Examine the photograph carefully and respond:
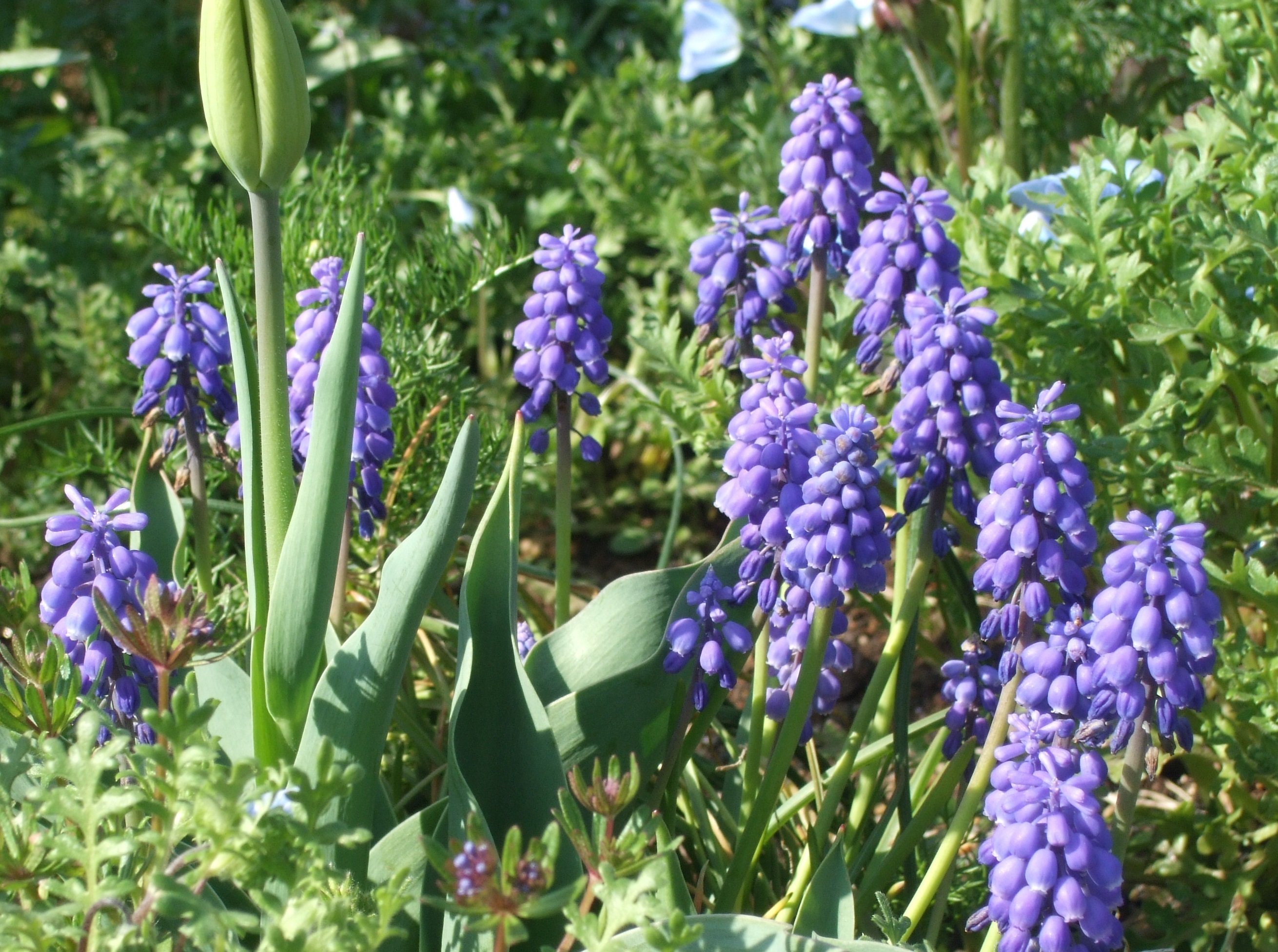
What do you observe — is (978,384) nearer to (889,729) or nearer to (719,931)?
(889,729)

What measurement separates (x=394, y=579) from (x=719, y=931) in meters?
0.52

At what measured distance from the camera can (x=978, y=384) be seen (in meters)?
Result: 1.60

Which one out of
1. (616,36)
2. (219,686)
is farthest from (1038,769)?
(616,36)

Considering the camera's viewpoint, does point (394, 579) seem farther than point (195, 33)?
No

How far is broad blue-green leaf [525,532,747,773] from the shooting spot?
1.55m

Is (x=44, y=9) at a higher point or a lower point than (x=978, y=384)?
higher

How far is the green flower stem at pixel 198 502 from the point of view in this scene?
1.85m

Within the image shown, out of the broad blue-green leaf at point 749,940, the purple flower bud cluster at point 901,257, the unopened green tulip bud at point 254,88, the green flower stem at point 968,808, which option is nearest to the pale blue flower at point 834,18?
the purple flower bud cluster at point 901,257

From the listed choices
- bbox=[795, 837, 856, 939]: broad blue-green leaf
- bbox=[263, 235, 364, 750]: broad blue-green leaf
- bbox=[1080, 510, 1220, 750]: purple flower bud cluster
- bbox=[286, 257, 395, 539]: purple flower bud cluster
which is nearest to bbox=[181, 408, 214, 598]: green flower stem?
bbox=[286, 257, 395, 539]: purple flower bud cluster

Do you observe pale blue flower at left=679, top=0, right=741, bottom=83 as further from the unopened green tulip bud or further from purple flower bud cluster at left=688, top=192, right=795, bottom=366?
the unopened green tulip bud

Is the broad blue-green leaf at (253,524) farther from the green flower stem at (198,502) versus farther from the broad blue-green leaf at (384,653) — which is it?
the green flower stem at (198,502)

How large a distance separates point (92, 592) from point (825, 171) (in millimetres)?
1170

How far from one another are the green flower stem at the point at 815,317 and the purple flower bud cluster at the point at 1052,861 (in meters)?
0.74

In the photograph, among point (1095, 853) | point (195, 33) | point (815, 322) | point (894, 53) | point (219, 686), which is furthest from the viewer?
point (195, 33)
